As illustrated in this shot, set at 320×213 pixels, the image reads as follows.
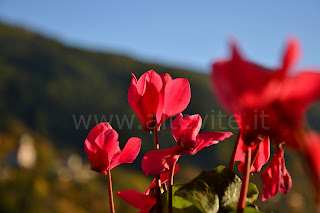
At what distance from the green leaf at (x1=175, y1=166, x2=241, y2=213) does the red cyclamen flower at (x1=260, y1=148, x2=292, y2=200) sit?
0.03 meters

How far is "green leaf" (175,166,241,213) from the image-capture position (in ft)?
0.90

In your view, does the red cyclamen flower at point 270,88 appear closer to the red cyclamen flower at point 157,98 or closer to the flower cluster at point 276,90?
the flower cluster at point 276,90

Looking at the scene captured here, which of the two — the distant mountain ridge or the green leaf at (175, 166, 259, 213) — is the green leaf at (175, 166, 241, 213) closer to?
the green leaf at (175, 166, 259, 213)

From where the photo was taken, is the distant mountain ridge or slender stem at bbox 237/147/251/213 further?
the distant mountain ridge

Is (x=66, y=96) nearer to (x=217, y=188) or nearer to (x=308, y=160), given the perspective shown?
(x=217, y=188)

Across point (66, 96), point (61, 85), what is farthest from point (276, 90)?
point (61, 85)

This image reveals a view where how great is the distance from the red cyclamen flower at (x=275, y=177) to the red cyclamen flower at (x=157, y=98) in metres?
0.08

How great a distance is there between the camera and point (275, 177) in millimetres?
293

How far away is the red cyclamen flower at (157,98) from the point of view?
0.99 ft

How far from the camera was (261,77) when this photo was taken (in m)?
0.17

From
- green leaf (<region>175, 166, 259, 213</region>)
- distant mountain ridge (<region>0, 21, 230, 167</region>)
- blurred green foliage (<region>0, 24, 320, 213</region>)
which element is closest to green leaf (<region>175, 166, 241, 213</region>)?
green leaf (<region>175, 166, 259, 213</region>)

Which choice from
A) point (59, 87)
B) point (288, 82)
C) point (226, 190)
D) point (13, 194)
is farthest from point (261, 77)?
point (59, 87)

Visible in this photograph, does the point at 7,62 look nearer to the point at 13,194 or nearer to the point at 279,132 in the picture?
the point at 13,194

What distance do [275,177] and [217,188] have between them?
0.04 m
